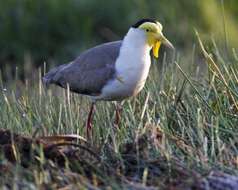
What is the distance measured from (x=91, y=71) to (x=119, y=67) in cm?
36

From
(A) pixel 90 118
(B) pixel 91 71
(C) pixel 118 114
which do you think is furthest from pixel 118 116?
(B) pixel 91 71

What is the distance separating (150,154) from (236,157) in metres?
0.44

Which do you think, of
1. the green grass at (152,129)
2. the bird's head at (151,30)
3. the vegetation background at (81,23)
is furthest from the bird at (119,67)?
the vegetation background at (81,23)

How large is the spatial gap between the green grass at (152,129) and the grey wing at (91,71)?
141 millimetres

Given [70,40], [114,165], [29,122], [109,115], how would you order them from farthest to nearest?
[70,40] < [109,115] < [29,122] < [114,165]

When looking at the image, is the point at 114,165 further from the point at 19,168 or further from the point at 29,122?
the point at 29,122

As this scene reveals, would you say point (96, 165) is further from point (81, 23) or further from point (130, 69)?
point (81, 23)

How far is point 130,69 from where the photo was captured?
6.21 meters

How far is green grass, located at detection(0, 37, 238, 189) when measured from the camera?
4.34 metres

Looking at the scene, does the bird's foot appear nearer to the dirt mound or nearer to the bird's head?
the bird's head

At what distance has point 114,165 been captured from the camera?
4641 millimetres

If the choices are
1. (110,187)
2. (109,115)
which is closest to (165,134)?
(110,187)

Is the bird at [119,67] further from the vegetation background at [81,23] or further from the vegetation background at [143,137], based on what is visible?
the vegetation background at [81,23]

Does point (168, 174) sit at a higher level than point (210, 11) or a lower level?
lower
